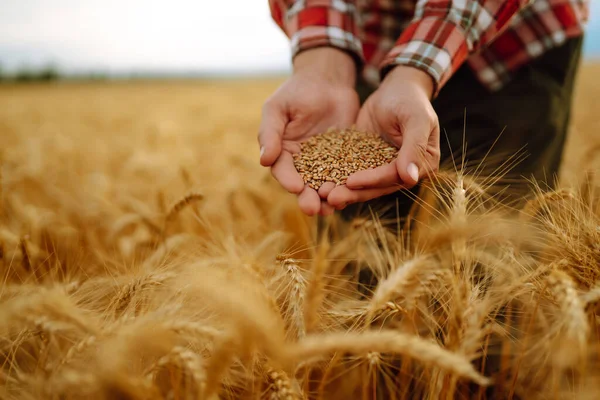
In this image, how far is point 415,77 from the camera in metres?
1.24

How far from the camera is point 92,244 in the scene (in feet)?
6.16

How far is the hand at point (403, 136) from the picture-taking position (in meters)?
1.08

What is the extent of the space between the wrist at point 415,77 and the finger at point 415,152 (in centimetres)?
19

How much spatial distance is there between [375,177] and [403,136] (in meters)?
0.14

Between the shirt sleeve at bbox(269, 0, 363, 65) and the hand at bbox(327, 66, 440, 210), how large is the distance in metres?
0.26

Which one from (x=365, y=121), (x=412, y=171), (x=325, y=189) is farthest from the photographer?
(x=365, y=121)

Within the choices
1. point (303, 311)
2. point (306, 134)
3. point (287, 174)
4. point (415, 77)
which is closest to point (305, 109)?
point (306, 134)

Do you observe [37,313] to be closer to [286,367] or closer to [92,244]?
[286,367]

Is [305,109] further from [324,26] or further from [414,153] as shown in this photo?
[414,153]

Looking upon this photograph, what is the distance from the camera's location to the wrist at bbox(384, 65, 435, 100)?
1.24m

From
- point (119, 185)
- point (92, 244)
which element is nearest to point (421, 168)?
point (92, 244)

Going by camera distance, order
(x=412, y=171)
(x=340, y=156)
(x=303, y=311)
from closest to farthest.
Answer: (x=303, y=311) → (x=412, y=171) → (x=340, y=156)

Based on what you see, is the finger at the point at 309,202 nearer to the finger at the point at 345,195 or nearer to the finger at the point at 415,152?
the finger at the point at 345,195

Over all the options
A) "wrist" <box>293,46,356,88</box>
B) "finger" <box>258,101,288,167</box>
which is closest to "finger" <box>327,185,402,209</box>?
"finger" <box>258,101,288,167</box>
